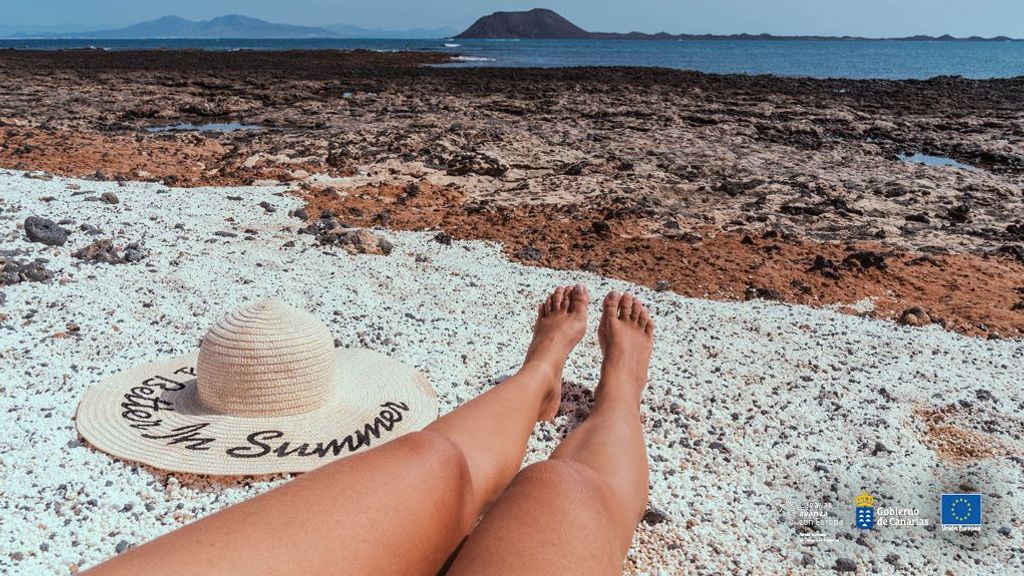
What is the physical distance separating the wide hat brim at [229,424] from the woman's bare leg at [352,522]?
2.86 ft

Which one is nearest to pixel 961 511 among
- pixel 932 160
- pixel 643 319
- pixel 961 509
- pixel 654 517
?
pixel 961 509

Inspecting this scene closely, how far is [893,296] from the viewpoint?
4770 millimetres

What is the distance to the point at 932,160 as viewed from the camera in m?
10.8

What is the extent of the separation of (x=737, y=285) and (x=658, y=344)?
133 centimetres

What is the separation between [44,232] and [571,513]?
473cm

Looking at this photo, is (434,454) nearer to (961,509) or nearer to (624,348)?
(624,348)

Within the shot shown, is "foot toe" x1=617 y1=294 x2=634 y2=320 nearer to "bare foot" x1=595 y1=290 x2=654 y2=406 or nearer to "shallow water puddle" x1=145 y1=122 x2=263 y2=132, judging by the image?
"bare foot" x1=595 y1=290 x2=654 y2=406

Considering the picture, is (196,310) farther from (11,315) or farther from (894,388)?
(894,388)

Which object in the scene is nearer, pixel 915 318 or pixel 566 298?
pixel 566 298

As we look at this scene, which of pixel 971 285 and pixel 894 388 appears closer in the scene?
pixel 894 388

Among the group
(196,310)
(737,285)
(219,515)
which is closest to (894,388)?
(737,285)

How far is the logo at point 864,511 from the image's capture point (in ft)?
8.01

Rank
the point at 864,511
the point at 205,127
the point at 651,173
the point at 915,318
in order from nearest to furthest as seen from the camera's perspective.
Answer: the point at 864,511 < the point at 915,318 < the point at 651,173 < the point at 205,127

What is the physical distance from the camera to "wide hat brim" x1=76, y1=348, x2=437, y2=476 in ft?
7.91
